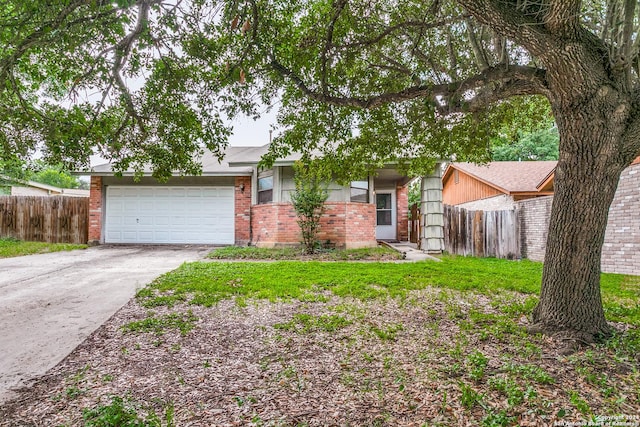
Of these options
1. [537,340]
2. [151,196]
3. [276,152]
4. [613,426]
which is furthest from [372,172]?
[151,196]

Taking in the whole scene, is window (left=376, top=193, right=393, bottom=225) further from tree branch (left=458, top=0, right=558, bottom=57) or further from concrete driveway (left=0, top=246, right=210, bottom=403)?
tree branch (left=458, top=0, right=558, bottom=57)

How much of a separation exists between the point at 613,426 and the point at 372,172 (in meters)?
4.41

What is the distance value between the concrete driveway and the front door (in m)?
8.53

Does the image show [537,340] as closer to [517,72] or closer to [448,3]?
[517,72]

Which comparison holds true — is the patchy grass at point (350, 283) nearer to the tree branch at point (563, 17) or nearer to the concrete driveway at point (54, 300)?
the concrete driveway at point (54, 300)

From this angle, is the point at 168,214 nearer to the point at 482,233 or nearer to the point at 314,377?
the point at 482,233

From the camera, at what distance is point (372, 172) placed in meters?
5.82

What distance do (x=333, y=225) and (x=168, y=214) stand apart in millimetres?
6280

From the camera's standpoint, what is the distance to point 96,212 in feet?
40.6

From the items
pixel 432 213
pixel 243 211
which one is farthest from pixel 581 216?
pixel 243 211

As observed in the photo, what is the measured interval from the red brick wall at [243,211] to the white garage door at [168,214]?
13.4 inches

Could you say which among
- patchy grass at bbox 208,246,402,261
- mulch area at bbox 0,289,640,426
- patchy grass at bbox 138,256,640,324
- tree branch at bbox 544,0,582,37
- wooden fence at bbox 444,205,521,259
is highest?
tree branch at bbox 544,0,582,37

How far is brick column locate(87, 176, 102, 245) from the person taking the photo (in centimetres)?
1233

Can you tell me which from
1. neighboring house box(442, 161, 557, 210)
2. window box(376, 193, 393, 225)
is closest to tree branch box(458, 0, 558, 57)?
neighboring house box(442, 161, 557, 210)
